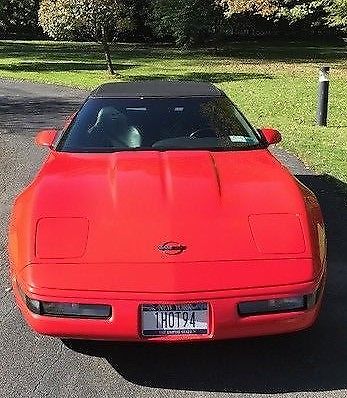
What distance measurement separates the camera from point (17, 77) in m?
23.0

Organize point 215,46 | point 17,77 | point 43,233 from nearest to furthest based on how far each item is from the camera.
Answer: point 43,233 → point 17,77 → point 215,46

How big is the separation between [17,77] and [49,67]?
11.8 feet

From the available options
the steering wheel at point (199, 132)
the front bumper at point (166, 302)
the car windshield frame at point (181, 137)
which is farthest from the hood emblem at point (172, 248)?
the steering wheel at point (199, 132)

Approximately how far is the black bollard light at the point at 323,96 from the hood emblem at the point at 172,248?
8774mm

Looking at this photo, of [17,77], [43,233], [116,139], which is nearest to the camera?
[43,233]

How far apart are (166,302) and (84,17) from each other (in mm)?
18155

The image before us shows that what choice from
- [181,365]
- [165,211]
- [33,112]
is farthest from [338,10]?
[181,365]

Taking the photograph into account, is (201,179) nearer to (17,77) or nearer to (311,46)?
(17,77)

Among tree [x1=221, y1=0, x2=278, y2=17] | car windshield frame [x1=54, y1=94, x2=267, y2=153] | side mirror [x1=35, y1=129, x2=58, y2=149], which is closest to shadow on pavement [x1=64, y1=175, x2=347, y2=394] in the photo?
car windshield frame [x1=54, y1=94, x2=267, y2=153]

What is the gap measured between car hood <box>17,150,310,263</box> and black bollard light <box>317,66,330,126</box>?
7549 millimetres

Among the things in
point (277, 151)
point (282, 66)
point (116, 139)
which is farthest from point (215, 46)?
point (116, 139)

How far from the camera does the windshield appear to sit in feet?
16.0

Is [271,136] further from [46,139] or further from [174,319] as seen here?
[174,319]

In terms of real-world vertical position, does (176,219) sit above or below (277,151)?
above
